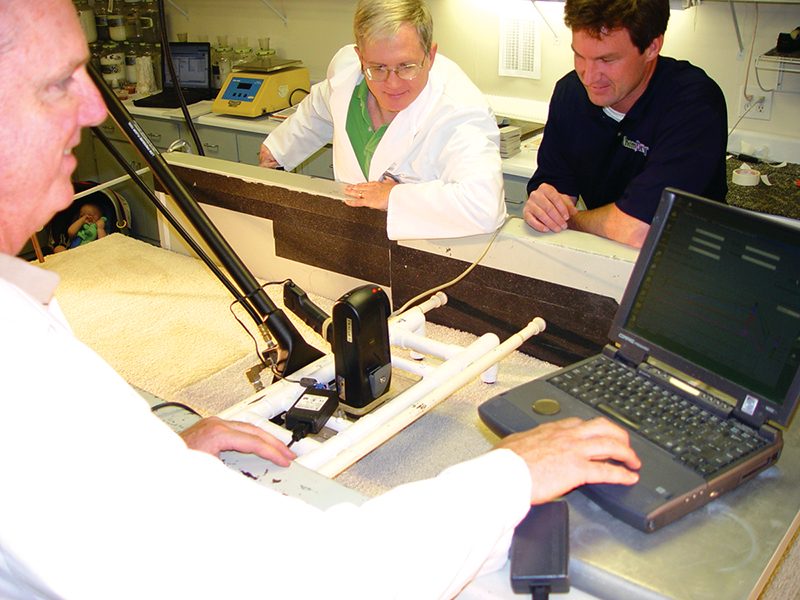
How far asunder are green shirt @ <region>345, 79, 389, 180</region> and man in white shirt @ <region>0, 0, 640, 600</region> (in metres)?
1.18

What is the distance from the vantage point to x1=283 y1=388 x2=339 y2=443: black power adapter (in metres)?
0.93

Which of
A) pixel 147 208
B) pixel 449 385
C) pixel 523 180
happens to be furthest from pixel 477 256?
pixel 147 208

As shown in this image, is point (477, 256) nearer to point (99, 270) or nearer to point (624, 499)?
point (624, 499)

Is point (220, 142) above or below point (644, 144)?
below

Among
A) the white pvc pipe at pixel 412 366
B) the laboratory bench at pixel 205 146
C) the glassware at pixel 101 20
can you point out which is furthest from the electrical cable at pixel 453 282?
the glassware at pixel 101 20

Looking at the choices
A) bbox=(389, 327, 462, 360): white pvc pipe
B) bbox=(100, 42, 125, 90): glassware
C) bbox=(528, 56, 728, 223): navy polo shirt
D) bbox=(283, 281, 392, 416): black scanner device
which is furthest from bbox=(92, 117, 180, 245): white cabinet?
bbox=(283, 281, 392, 416): black scanner device

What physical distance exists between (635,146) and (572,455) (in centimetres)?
104

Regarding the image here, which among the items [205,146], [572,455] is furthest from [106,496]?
[205,146]

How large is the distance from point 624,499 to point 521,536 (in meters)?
0.12

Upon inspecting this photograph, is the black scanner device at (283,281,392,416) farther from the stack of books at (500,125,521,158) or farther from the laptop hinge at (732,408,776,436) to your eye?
the stack of books at (500,125,521,158)

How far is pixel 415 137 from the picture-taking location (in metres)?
1.60

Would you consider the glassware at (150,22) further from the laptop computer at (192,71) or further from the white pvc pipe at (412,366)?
the white pvc pipe at (412,366)

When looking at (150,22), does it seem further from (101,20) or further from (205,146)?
(205,146)

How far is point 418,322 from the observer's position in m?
1.22
